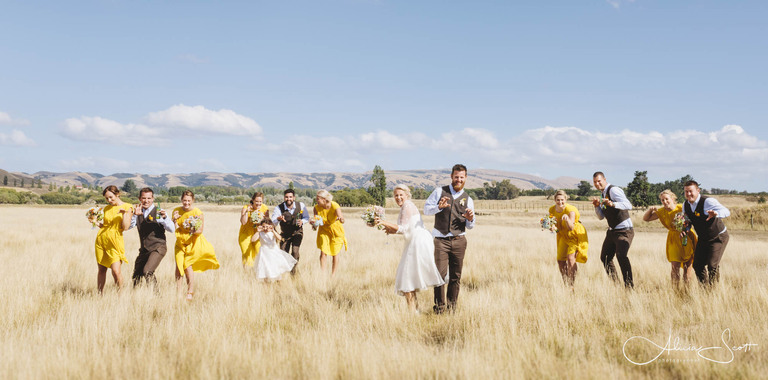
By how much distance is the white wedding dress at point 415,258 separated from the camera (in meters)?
6.27

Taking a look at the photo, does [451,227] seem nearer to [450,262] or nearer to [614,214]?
[450,262]

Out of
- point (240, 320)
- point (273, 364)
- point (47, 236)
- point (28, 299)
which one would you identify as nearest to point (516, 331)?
point (273, 364)

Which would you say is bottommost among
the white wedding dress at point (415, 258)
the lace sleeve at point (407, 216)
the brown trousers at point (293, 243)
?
the brown trousers at point (293, 243)

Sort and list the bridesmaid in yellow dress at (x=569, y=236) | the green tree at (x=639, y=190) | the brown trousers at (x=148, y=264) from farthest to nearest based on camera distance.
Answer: the green tree at (x=639, y=190)
the bridesmaid in yellow dress at (x=569, y=236)
the brown trousers at (x=148, y=264)

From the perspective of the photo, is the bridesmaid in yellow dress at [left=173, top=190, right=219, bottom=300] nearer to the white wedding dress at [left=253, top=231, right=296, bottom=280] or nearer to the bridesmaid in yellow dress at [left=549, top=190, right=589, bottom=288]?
the white wedding dress at [left=253, top=231, right=296, bottom=280]

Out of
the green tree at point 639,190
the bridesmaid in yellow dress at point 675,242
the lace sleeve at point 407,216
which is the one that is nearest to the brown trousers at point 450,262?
the lace sleeve at point 407,216

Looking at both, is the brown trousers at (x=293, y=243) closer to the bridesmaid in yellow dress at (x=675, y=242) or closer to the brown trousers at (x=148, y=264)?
the brown trousers at (x=148, y=264)

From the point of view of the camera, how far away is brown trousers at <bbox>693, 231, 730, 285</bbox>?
709 centimetres

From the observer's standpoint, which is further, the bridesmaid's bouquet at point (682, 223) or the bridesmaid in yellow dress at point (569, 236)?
the bridesmaid in yellow dress at point (569, 236)

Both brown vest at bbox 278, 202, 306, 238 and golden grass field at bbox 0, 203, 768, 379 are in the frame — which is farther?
brown vest at bbox 278, 202, 306, 238

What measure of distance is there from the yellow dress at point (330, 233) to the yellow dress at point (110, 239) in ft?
12.6

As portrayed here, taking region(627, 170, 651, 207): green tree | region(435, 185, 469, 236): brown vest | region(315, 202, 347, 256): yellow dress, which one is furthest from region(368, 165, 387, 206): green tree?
region(435, 185, 469, 236): brown vest

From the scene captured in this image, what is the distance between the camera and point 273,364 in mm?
4527

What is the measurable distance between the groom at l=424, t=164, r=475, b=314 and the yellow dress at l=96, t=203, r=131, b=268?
16.9 feet
